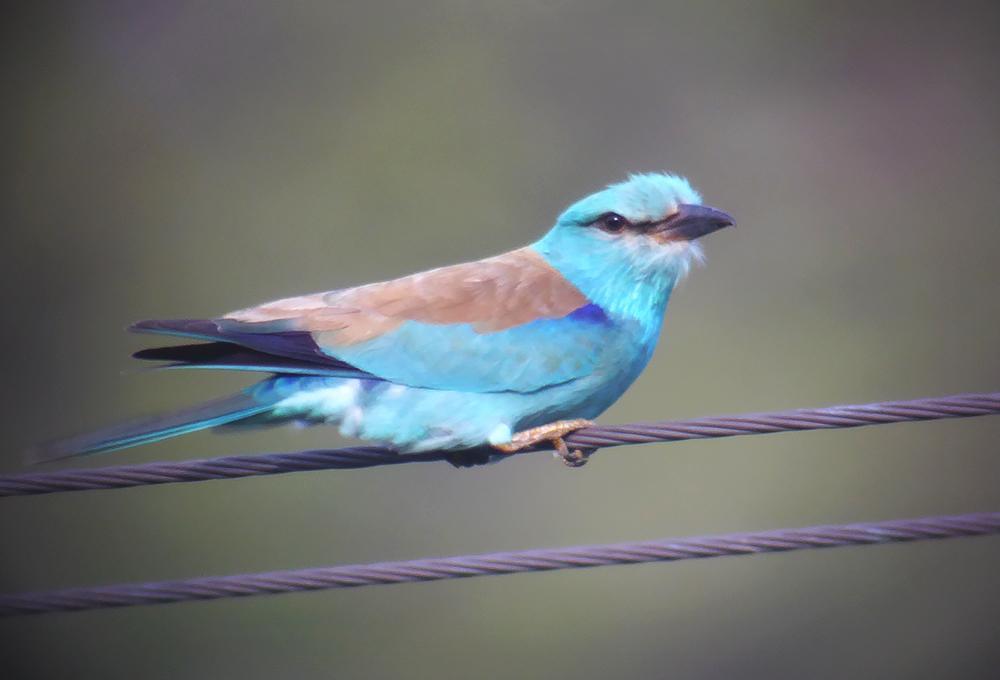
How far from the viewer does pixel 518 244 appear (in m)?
8.80

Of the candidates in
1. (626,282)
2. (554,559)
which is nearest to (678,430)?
(554,559)

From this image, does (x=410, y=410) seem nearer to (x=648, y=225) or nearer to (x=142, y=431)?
(x=142, y=431)

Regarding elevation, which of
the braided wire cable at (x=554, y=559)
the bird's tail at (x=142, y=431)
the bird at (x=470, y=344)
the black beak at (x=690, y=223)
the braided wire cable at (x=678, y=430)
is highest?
the black beak at (x=690, y=223)

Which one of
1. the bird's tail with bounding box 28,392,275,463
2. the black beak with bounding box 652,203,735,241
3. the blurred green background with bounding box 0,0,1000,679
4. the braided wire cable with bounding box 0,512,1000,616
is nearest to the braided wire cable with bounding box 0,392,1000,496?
the braided wire cable with bounding box 0,512,1000,616

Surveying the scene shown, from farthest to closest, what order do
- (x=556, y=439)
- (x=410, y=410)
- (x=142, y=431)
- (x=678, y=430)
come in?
(x=410, y=410)
(x=556, y=439)
(x=142, y=431)
(x=678, y=430)

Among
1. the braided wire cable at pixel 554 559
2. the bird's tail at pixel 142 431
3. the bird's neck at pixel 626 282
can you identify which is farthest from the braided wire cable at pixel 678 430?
the bird's neck at pixel 626 282

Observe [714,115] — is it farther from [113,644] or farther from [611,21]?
[113,644]

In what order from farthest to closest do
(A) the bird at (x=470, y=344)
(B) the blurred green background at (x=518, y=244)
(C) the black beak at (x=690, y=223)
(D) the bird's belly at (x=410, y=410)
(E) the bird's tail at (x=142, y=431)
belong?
(B) the blurred green background at (x=518, y=244) < (C) the black beak at (x=690, y=223) < (D) the bird's belly at (x=410, y=410) < (A) the bird at (x=470, y=344) < (E) the bird's tail at (x=142, y=431)

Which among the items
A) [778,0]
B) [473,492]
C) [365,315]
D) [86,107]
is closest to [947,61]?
[778,0]

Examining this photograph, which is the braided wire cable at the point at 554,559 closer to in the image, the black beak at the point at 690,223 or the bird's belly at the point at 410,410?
the bird's belly at the point at 410,410

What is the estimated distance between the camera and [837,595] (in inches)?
343

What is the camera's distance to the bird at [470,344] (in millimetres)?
3477

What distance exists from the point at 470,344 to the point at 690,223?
753 millimetres

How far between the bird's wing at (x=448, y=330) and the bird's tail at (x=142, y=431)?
0.18 metres
